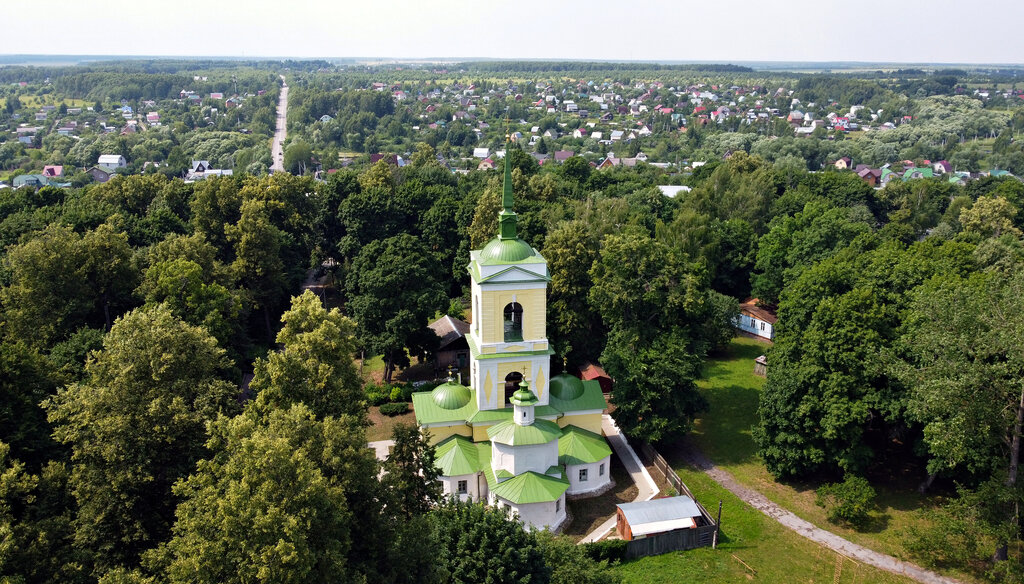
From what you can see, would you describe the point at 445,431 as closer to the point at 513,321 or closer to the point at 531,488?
the point at 531,488

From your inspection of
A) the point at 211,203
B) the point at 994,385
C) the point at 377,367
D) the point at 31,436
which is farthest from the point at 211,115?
the point at 994,385

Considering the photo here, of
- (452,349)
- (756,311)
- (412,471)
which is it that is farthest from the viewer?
(756,311)

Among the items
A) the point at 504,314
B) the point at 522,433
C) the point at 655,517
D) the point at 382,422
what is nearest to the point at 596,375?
the point at 504,314

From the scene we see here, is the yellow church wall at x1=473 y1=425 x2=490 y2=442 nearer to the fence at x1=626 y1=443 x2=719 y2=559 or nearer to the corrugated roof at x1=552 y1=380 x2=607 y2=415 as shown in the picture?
the corrugated roof at x1=552 y1=380 x2=607 y2=415

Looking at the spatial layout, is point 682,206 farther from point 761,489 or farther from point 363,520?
point 363,520

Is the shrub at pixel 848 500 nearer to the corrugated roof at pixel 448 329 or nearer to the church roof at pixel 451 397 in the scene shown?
the church roof at pixel 451 397

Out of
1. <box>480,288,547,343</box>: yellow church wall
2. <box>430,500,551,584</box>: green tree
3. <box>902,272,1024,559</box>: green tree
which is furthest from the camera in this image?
<box>480,288,547,343</box>: yellow church wall

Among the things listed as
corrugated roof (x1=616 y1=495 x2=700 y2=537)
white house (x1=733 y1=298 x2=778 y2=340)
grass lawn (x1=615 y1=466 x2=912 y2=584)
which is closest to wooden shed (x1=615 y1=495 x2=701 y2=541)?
corrugated roof (x1=616 y1=495 x2=700 y2=537)
